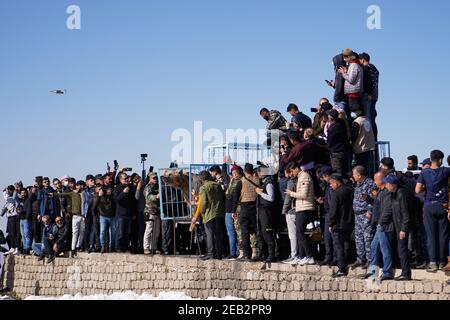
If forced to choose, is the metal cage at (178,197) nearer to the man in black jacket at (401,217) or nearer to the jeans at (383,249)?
the jeans at (383,249)

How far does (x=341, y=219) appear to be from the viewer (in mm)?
15836

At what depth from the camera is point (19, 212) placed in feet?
92.7

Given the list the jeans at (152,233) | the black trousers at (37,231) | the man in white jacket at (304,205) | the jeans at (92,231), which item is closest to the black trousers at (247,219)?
the man in white jacket at (304,205)

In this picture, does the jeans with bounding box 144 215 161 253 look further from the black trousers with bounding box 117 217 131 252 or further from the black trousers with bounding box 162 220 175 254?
the black trousers with bounding box 117 217 131 252

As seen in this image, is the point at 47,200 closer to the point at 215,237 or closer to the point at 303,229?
the point at 215,237

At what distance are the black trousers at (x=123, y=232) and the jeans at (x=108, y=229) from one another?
0.36 metres

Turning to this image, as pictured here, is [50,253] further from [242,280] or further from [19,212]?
[242,280]

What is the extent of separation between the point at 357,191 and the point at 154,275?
23.4 ft

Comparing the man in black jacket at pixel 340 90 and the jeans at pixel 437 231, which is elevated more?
the man in black jacket at pixel 340 90

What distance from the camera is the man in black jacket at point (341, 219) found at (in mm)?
15844
